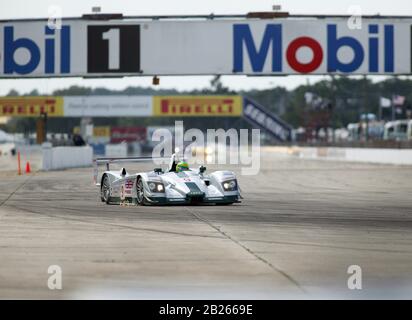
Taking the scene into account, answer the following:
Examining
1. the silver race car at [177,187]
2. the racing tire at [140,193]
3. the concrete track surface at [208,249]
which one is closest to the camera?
the concrete track surface at [208,249]

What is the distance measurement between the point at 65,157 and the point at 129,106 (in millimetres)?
42272

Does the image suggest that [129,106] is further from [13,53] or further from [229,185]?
[229,185]

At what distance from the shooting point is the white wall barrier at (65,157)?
40656 mm

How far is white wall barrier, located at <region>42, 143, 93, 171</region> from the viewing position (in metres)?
40.7

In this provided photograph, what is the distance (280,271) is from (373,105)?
167 m

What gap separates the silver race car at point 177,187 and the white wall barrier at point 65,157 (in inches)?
895

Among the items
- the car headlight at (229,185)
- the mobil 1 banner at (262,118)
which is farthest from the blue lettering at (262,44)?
the mobil 1 banner at (262,118)

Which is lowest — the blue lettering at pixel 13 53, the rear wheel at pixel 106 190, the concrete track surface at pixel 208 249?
the concrete track surface at pixel 208 249

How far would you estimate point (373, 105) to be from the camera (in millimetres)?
172375

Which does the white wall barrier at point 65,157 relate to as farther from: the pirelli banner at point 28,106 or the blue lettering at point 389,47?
the pirelli banner at point 28,106

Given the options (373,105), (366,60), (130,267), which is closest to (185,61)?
(366,60)

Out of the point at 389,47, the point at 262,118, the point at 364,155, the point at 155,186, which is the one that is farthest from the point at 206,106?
the point at 155,186

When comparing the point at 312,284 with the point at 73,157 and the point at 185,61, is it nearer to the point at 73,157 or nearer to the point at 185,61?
the point at 185,61
